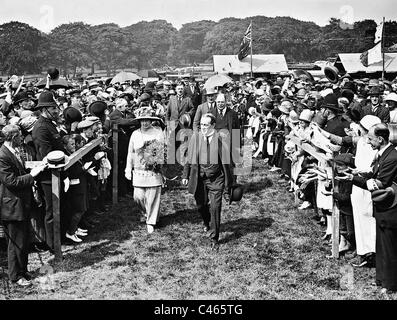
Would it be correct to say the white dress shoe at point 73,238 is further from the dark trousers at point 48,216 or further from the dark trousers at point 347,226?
the dark trousers at point 347,226

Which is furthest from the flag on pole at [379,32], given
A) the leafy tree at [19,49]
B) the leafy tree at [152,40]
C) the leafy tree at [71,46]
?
the leafy tree at [152,40]

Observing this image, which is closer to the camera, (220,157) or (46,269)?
(46,269)

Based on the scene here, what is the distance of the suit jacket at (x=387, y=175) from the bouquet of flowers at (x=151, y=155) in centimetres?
397

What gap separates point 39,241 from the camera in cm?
727

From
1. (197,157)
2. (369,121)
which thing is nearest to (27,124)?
(197,157)

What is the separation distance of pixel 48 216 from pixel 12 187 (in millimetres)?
1427

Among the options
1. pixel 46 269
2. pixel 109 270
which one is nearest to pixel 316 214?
pixel 109 270

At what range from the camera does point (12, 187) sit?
5.71 m

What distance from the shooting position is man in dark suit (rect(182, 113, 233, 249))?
24.7 feet

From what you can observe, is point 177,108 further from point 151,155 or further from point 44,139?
point 44,139

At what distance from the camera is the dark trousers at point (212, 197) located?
24.6ft

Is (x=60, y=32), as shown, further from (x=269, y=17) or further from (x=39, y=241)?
(x=39, y=241)

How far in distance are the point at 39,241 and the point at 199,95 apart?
36.0 ft

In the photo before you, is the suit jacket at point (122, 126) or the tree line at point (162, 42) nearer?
the suit jacket at point (122, 126)
